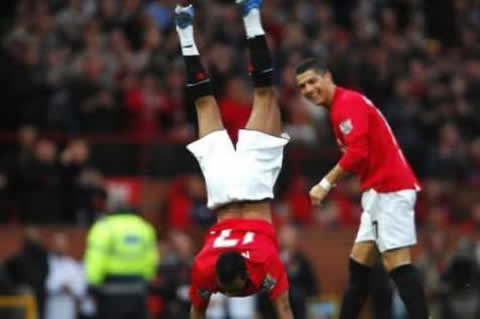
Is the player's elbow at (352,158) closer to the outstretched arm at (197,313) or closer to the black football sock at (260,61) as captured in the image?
the black football sock at (260,61)

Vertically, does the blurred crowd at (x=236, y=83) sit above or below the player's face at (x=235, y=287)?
above

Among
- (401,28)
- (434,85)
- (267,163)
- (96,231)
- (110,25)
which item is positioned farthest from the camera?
(401,28)

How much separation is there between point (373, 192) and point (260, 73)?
1473 millimetres

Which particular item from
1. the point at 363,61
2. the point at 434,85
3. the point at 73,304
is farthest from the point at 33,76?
the point at 434,85

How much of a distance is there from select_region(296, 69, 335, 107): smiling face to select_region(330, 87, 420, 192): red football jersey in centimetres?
8

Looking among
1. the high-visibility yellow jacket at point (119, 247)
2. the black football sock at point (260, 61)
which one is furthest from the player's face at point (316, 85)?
the high-visibility yellow jacket at point (119, 247)

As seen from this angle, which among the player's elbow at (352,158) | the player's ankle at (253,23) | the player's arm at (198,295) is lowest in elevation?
the player's arm at (198,295)

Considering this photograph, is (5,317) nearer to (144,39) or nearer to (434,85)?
(144,39)

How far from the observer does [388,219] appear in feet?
42.4

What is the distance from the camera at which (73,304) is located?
18797 millimetres

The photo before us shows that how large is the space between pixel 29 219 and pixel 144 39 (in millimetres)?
3666

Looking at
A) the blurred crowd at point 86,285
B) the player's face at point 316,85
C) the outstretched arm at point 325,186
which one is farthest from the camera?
the blurred crowd at point 86,285

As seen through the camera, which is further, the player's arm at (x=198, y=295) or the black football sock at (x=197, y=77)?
the black football sock at (x=197, y=77)

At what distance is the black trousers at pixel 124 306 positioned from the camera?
1719 cm
